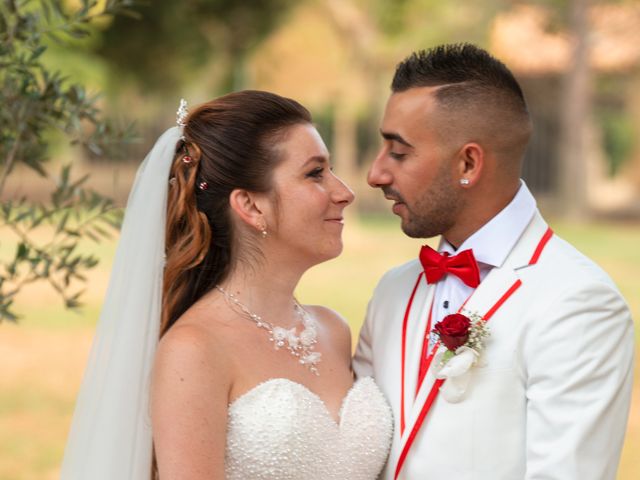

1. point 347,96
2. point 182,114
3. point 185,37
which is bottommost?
point 182,114

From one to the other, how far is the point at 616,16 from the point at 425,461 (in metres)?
28.5

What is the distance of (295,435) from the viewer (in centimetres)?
309

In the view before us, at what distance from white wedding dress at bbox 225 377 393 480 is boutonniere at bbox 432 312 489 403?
0.31m

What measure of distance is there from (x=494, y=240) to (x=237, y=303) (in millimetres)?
813

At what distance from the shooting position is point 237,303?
3.30 metres

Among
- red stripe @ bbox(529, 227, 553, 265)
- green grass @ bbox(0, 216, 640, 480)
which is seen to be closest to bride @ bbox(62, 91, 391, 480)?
red stripe @ bbox(529, 227, 553, 265)

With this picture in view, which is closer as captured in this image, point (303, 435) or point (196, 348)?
point (196, 348)

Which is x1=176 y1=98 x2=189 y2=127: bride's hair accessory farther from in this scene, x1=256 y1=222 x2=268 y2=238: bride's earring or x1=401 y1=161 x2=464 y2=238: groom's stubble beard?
x1=401 y1=161 x2=464 y2=238: groom's stubble beard

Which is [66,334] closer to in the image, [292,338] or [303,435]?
[292,338]

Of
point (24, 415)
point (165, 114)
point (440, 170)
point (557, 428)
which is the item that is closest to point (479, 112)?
point (440, 170)

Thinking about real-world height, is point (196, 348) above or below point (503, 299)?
below

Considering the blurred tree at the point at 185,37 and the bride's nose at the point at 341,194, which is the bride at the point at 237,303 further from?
the blurred tree at the point at 185,37

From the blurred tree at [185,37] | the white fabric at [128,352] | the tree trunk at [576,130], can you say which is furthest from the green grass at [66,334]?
the tree trunk at [576,130]

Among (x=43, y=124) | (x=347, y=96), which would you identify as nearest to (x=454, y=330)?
(x=43, y=124)
